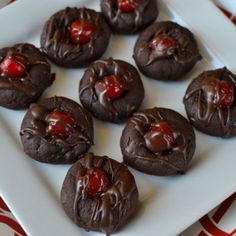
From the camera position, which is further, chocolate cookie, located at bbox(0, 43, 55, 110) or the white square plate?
chocolate cookie, located at bbox(0, 43, 55, 110)

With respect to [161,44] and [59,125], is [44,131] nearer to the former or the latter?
[59,125]

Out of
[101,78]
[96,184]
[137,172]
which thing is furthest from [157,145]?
[101,78]

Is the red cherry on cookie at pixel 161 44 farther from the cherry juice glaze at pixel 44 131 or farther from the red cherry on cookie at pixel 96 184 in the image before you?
the red cherry on cookie at pixel 96 184

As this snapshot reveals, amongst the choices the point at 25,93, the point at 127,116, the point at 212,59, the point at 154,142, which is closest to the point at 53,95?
the point at 25,93

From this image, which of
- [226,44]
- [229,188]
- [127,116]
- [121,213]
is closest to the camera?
[121,213]

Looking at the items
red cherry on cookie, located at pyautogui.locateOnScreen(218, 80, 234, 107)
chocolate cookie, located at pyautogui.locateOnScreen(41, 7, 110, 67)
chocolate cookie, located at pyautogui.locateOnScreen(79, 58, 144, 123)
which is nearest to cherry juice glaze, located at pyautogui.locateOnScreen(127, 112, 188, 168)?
chocolate cookie, located at pyautogui.locateOnScreen(79, 58, 144, 123)

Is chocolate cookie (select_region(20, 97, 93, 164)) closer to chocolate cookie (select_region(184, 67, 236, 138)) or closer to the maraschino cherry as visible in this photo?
the maraschino cherry

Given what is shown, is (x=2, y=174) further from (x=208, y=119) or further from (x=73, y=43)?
(x=208, y=119)
